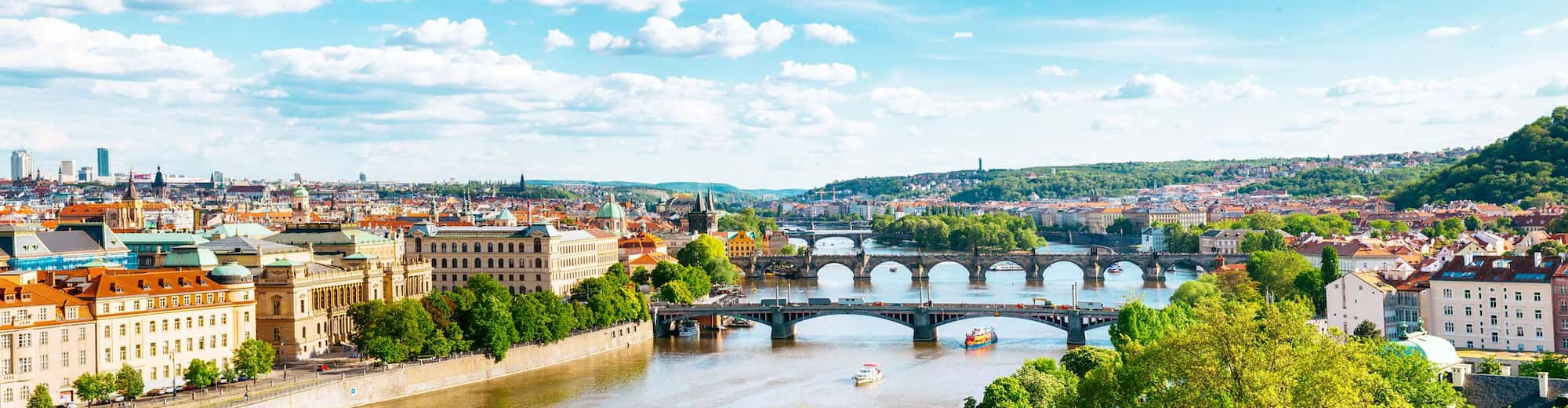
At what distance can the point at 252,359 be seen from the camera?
47.4 meters

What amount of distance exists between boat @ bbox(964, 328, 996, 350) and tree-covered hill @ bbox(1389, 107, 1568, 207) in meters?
88.7

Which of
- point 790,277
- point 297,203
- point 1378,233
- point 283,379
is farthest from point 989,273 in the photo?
point 283,379

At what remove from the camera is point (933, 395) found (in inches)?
2016

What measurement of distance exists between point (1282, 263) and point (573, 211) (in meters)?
126

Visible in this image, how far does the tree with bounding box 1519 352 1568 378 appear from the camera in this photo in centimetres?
3862

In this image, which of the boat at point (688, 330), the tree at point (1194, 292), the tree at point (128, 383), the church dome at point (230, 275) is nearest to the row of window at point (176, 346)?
the tree at point (128, 383)

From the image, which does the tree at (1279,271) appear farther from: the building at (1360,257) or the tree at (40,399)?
the tree at (40,399)

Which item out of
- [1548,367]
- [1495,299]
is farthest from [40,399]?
[1495,299]

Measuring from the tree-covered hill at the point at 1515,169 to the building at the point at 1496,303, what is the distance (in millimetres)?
90876

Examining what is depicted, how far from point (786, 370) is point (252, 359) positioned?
18.4 meters

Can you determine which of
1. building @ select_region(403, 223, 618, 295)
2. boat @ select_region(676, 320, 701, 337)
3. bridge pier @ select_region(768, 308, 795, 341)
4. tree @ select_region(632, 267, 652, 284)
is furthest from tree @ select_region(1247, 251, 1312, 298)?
building @ select_region(403, 223, 618, 295)

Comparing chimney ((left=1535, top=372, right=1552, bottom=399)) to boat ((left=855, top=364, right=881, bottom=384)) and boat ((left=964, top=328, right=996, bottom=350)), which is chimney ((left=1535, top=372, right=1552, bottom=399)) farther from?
boat ((left=964, top=328, right=996, bottom=350))

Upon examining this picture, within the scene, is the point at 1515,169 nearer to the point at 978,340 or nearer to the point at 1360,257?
the point at 1360,257

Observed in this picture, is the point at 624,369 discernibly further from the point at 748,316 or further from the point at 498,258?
the point at 498,258
